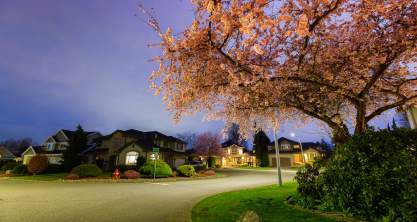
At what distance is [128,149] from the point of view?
35219 mm

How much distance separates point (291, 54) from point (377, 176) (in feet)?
14.4

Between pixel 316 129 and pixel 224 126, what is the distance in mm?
6373

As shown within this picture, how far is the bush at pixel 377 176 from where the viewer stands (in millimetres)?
5477

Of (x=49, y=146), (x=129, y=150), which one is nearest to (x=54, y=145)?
(x=49, y=146)

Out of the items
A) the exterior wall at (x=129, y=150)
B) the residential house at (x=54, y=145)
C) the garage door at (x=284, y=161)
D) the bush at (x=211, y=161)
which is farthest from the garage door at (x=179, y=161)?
the garage door at (x=284, y=161)

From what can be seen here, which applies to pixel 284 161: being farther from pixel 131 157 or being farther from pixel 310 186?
pixel 310 186

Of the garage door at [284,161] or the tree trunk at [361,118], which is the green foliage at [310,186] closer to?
the tree trunk at [361,118]

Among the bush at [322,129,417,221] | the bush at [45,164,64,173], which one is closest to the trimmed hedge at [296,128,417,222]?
the bush at [322,129,417,221]

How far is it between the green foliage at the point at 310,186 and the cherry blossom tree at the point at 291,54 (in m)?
1.63

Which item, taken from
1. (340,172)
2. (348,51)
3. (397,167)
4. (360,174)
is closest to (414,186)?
(397,167)

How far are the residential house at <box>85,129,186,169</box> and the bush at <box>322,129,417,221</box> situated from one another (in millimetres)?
31164

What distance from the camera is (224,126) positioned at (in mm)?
12203

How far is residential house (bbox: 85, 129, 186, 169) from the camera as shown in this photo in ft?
115

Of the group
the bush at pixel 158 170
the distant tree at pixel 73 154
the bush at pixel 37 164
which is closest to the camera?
the bush at pixel 158 170
